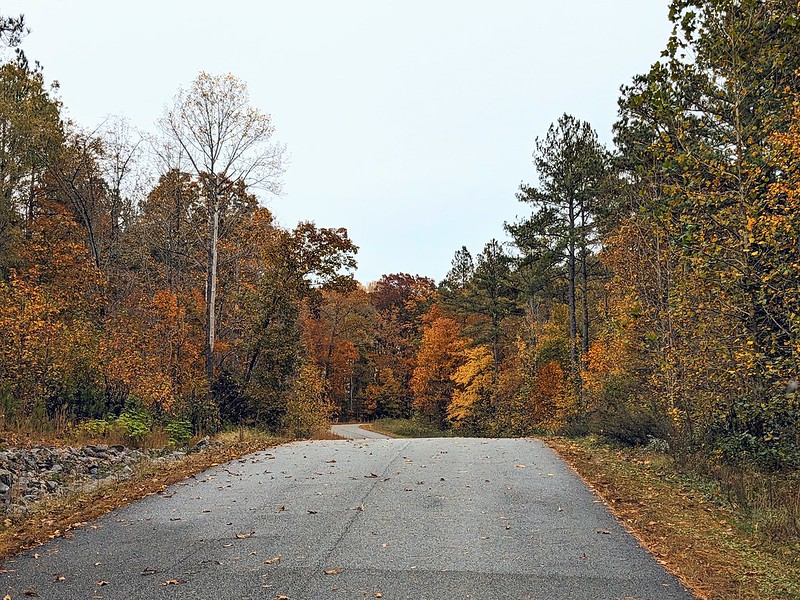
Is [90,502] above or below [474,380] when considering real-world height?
below

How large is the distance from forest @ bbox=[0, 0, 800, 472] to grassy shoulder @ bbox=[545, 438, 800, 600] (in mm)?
1321

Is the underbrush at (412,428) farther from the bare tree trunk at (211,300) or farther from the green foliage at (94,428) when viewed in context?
the green foliage at (94,428)

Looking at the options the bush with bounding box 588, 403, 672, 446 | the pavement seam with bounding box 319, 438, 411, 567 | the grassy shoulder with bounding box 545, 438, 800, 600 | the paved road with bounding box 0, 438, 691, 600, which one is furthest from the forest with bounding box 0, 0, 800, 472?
the pavement seam with bounding box 319, 438, 411, 567

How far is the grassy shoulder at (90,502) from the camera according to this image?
19.3ft

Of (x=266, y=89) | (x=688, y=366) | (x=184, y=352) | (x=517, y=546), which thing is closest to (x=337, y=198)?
(x=266, y=89)

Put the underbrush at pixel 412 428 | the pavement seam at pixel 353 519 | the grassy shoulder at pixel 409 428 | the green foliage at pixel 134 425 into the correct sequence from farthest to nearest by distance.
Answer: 1. the underbrush at pixel 412 428
2. the grassy shoulder at pixel 409 428
3. the green foliage at pixel 134 425
4. the pavement seam at pixel 353 519

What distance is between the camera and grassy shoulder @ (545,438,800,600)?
4656 mm

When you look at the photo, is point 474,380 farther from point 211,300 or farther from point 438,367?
point 211,300

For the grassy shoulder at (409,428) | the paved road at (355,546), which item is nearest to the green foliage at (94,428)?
the paved road at (355,546)

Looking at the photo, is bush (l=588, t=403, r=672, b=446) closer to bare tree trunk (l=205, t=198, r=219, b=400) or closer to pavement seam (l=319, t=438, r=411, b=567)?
pavement seam (l=319, t=438, r=411, b=567)

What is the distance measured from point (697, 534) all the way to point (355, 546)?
3365mm

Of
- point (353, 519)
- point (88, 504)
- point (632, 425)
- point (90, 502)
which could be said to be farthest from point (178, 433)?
point (632, 425)

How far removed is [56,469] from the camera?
34.7 feet

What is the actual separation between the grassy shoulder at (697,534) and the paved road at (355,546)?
0.83 feet
